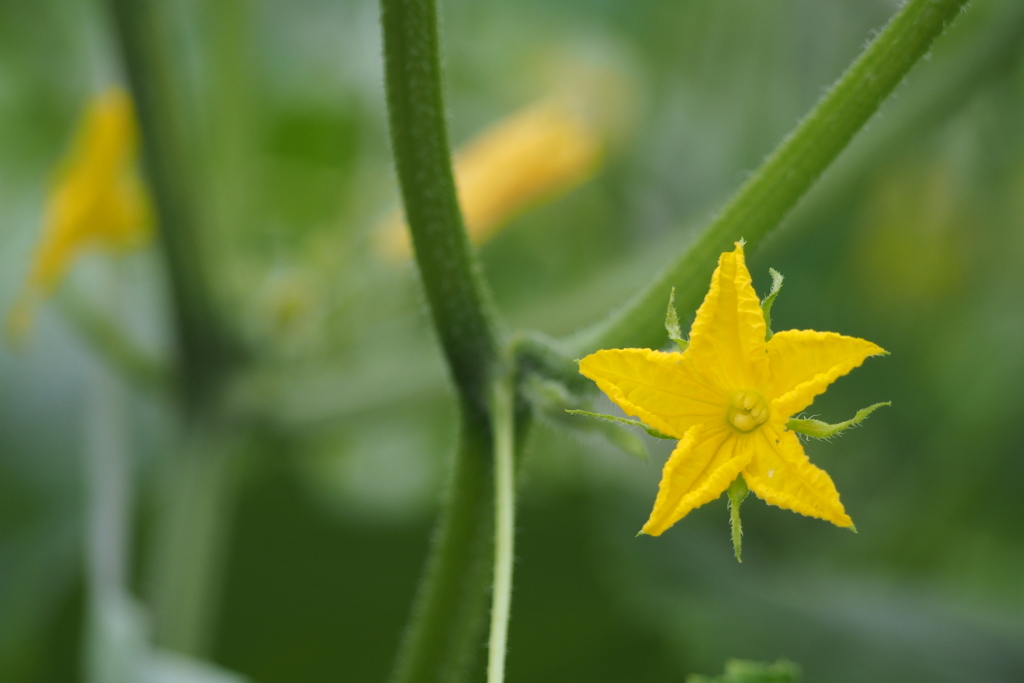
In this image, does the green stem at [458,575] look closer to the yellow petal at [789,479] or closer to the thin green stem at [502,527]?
the thin green stem at [502,527]

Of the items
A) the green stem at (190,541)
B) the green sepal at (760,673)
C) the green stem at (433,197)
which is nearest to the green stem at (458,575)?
the green stem at (433,197)

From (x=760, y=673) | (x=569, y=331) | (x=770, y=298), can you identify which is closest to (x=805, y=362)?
(x=770, y=298)

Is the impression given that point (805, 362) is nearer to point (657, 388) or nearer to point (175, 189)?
point (657, 388)

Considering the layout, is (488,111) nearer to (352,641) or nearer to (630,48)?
(630,48)

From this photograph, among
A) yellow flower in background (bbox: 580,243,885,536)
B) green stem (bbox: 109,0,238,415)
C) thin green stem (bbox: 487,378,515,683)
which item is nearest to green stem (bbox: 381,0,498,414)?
thin green stem (bbox: 487,378,515,683)

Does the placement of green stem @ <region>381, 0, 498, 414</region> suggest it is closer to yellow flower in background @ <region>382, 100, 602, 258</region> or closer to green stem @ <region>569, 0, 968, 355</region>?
green stem @ <region>569, 0, 968, 355</region>

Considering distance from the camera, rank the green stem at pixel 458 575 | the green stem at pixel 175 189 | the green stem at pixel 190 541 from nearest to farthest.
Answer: the green stem at pixel 458 575 < the green stem at pixel 175 189 < the green stem at pixel 190 541

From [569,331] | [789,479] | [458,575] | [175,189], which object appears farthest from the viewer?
[569,331]
